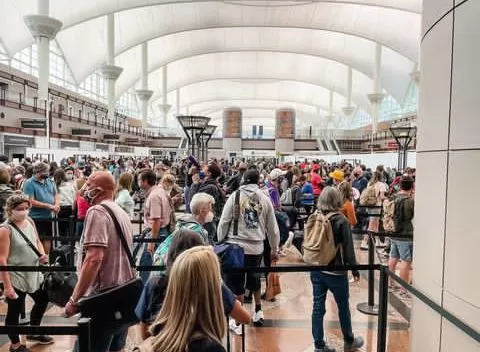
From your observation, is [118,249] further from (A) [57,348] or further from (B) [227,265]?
(A) [57,348]

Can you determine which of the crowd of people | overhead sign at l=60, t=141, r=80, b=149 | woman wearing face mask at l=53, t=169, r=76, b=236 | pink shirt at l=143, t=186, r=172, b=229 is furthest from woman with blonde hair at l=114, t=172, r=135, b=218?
overhead sign at l=60, t=141, r=80, b=149

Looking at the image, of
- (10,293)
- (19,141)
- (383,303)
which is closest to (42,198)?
(10,293)

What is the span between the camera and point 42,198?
20.0ft

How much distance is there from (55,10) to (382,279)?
36337mm

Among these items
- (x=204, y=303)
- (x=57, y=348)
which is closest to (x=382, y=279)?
A: (x=204, y=303)

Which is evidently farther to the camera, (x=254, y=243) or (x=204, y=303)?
(x=254, y=243)

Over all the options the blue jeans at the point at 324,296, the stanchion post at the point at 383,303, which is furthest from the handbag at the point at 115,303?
the stanchion post at the point at 383,303

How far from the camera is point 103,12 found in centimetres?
3491

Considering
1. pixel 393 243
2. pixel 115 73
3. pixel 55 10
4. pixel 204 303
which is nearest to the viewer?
pixel 204 303

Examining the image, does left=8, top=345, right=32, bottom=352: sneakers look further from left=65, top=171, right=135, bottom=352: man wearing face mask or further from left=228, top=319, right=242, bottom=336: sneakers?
left=228, top=319, right=242, bottom=336: sneakers

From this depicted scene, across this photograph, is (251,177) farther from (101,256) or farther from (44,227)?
(44,227)

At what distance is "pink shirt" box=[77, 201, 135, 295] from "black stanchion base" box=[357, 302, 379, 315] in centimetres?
337

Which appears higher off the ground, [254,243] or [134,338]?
[254,243]

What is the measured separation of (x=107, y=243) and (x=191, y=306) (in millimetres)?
1224
